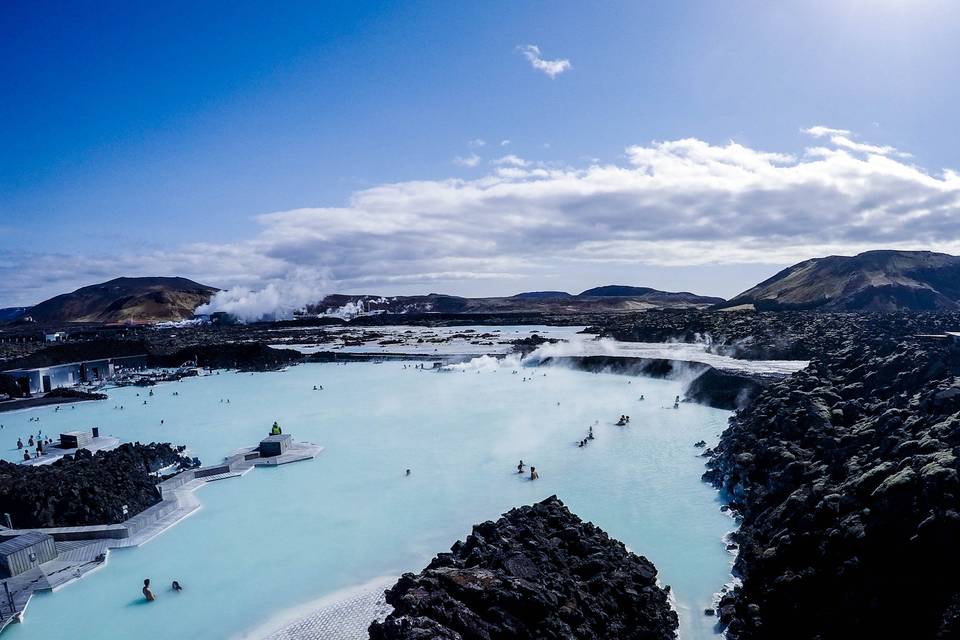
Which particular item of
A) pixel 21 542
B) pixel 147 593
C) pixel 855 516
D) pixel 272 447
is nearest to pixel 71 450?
pixel 272 447

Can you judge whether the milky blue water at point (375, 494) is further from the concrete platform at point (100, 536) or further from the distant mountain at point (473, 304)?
the distant mountain at point (473, 304)

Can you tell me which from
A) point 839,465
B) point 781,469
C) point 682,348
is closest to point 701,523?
point 781,469

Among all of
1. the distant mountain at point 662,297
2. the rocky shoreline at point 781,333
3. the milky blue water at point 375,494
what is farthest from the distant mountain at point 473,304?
the milky blue water at point 375,494

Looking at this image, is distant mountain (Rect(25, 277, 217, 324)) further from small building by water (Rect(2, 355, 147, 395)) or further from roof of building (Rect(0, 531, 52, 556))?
roof of building (Rect(0, 531, 52, 556))

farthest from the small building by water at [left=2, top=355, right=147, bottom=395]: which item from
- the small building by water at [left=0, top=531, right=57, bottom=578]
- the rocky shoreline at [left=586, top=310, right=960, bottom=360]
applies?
the rocky shoreline at [left=586, top=310, right=960, bottom=360]

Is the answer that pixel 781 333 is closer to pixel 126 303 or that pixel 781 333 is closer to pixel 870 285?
pixel 870 285

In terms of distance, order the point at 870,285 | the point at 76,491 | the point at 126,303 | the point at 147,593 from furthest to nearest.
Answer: the point at 126,303
the point at 870,285
the point at 76,491
the point at 147,593

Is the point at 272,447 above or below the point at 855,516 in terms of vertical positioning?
below
